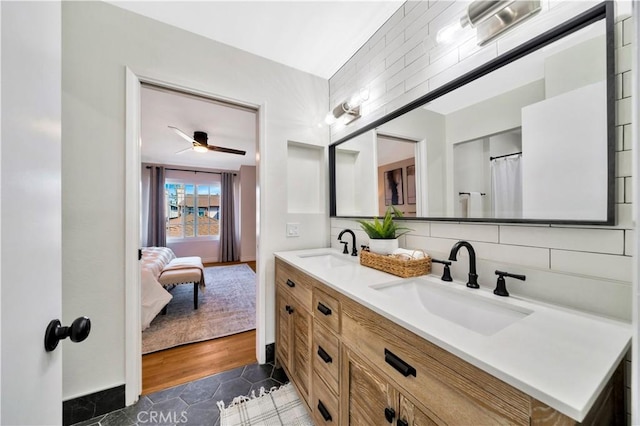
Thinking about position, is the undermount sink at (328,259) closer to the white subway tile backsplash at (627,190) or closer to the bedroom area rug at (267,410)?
the bedroom area rug at (267,410)

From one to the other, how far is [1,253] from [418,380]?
3.19 feet

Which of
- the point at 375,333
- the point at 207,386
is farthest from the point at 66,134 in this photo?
the point at 375,333

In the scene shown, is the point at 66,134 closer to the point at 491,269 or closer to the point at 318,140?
the point at 318,140

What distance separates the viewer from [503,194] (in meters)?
0.97

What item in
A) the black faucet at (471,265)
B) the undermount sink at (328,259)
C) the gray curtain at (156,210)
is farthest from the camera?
the gray curtain at (156,210)

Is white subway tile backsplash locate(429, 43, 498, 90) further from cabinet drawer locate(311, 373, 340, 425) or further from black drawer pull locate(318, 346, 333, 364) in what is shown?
cabinet drawer locate(311, 373, 340, 425)

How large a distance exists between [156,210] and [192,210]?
82 centimetres

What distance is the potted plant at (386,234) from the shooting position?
4.46 ft

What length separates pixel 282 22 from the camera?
1599mm

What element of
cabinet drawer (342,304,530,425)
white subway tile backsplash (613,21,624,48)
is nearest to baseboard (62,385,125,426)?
cabinet drawer (342,304,530,425)

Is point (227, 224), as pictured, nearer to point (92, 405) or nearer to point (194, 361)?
point (194, 361)

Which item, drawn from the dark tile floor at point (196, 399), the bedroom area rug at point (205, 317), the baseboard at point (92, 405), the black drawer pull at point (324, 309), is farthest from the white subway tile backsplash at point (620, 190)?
the bedroom area rug at point (205, 317)

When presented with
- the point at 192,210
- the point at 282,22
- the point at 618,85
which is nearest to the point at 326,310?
the point at 618,85

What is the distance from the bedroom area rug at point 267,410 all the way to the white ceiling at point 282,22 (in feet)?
8.50
